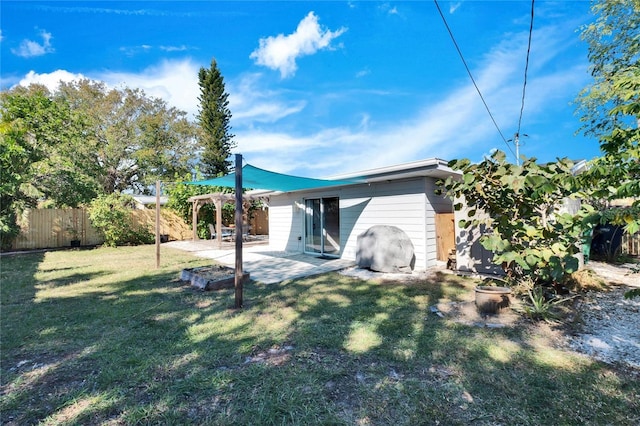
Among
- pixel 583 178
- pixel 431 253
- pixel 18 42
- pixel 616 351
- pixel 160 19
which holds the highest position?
pixel 18 42

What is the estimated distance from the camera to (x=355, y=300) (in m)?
4.56

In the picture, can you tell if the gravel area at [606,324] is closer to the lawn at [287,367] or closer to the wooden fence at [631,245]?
the lawn at [287,367]

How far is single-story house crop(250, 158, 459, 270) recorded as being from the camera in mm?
6797

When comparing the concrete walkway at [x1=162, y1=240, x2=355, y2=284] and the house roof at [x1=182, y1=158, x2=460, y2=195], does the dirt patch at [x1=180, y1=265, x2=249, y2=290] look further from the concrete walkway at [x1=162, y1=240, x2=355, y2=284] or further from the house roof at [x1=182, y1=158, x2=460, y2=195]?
the house roof at [x1=182, y1=158, x2=460, y2=195]

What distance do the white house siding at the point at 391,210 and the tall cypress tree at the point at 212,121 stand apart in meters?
Answer: 12.9

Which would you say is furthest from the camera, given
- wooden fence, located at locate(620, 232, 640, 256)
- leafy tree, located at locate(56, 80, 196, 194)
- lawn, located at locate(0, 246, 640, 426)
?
leafy tree, located at locate(56, 80, 196, 194)

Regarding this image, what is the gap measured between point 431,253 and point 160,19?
A: 877 centimetres

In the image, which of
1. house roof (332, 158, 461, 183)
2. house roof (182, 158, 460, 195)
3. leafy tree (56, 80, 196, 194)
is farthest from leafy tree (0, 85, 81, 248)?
house roof (332, 158, 461, 183)

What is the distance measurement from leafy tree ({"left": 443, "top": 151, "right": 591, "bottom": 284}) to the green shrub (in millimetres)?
12231

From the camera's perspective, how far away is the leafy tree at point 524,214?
11.0 feet

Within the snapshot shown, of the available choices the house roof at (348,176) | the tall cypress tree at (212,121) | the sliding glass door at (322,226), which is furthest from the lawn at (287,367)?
the tall cypress tree at (212,121)

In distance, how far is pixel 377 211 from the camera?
7.76m

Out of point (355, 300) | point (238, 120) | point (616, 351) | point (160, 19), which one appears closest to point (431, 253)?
point (355, 300)

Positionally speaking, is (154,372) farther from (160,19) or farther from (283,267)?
(160,19)
